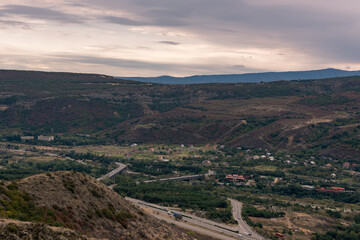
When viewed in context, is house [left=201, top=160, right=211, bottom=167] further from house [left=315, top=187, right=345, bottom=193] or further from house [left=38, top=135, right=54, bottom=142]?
house [left=38, top=135, right=54, bottom=142]

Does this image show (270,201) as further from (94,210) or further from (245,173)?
(94,210)

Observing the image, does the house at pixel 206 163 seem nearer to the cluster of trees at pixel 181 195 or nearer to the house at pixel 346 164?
the cluster of trees at pixel 181 195

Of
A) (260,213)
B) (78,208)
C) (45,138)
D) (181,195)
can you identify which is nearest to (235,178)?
(181,195)

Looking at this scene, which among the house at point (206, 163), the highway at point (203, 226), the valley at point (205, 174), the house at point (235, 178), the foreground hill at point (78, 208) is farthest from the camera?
the house at point (206, 163)

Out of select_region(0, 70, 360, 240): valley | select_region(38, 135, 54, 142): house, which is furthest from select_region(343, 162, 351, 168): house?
select_region(38, 135, 54, 142): house

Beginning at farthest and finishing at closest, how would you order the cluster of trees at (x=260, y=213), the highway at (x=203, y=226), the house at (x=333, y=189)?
the house at (x=333, y=189) → the cluster of trees at (x=260, y=213) → the highway at (x=203, y=226)

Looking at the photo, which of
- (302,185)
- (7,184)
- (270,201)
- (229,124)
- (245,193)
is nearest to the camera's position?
(7,184)

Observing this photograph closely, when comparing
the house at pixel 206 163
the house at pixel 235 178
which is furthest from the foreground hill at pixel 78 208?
the house at pixel 206 163

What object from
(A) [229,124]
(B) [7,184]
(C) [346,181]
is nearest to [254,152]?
(A) [229,124]
